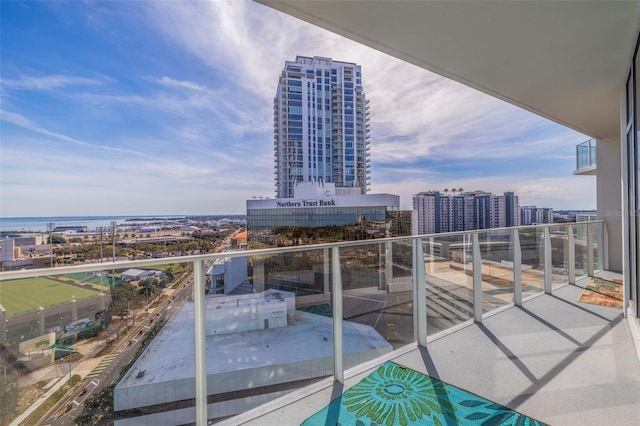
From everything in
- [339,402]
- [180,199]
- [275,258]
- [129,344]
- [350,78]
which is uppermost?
[350,78]

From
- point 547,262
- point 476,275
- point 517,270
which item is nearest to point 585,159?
point 547,262

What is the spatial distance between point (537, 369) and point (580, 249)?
4027 millimetres

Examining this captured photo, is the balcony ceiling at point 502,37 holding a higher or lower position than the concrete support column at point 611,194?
higher

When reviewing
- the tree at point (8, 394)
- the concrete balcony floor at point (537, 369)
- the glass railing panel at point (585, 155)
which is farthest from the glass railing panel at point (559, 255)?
the tree at point (8, 394)

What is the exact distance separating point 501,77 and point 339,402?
361 cm

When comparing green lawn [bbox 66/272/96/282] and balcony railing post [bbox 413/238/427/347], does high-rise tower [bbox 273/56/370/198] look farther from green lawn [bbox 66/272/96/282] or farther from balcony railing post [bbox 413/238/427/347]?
green lawn [bbox 66/272/96/282]

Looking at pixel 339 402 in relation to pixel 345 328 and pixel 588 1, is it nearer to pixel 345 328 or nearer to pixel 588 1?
pixel 345 328

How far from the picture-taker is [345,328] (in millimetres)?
2240

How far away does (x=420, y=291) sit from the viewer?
9.02 ft

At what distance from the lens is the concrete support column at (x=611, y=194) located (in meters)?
5.46

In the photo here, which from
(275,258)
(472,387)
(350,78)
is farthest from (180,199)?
(350,78)

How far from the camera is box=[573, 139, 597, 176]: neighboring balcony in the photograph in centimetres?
726

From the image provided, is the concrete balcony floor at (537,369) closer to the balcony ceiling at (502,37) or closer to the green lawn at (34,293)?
the green lawn at (34,293)

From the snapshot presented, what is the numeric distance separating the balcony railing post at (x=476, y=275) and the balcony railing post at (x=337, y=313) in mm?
1969
